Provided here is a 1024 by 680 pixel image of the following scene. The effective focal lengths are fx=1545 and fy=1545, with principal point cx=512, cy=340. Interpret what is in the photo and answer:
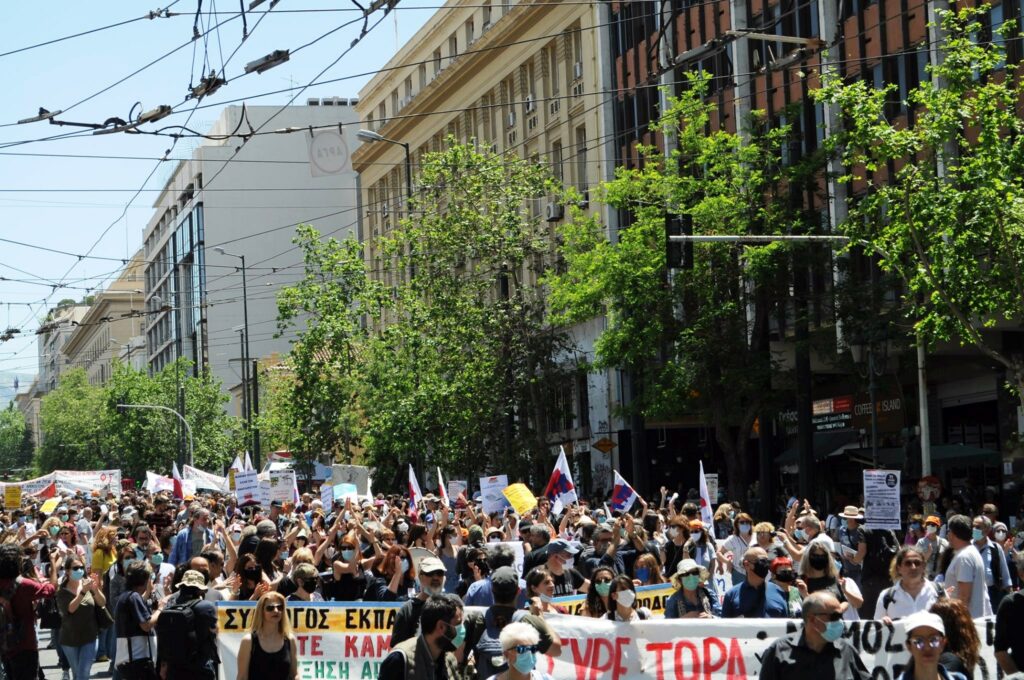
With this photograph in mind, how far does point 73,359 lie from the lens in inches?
6171

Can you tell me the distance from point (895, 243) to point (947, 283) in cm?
111

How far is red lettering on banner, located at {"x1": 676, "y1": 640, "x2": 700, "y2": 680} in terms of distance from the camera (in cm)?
958

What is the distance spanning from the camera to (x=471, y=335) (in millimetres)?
38625

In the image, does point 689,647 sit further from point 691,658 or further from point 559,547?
point 559,547

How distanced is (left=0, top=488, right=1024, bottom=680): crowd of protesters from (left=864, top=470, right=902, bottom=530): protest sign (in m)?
0.21

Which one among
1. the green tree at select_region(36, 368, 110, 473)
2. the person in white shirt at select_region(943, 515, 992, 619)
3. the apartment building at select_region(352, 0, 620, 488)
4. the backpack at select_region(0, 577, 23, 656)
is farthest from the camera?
the green tree at select_region(36, 368, 110, 473)

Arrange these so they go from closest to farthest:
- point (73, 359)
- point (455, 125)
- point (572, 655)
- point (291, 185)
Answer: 1. point (572, 655)
2. point (455, 125)
3. point (291, 185)
4. point (73, 359)

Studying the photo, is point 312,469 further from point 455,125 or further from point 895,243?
point 895,243

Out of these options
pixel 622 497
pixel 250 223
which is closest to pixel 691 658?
pixel 622 497

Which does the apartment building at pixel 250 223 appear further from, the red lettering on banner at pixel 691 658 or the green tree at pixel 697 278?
the red lettering on banner at pixel 691 658

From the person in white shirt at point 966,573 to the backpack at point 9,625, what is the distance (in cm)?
703

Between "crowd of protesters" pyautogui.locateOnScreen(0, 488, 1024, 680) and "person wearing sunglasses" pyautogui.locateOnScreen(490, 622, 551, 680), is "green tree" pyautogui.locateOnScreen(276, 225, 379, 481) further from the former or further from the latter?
"person wearing sunglasses" pyautogui.locateOnScreen(490, 622, 551, 680)

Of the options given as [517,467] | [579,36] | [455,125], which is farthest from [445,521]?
[455,125]

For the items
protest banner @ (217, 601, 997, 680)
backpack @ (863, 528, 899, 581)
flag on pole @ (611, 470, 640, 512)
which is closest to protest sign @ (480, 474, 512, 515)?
flag on pole @ (611, 470, 640, 512)
